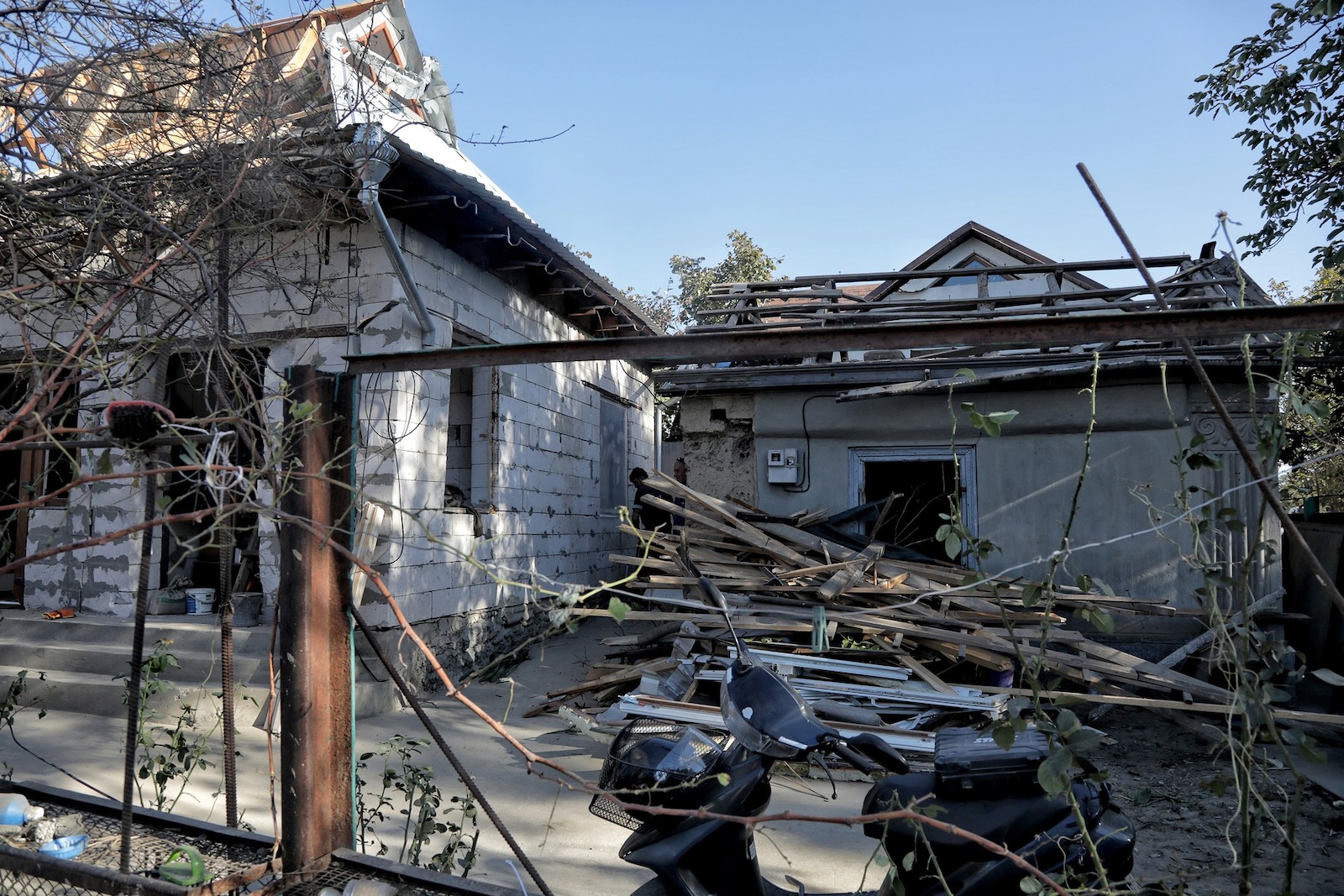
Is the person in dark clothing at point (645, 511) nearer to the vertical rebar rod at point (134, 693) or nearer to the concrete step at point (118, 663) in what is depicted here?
the concrete step at point (118, 663)

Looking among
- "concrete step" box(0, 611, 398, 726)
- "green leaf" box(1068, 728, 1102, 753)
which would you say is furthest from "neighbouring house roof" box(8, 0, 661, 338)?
"green leaf" box(1068, 728, 1102, 753)

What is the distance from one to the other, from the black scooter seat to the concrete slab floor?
652mm

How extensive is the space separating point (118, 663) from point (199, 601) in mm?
1088

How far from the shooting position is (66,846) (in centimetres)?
272

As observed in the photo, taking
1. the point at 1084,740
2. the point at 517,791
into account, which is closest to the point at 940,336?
the point at 1084,740

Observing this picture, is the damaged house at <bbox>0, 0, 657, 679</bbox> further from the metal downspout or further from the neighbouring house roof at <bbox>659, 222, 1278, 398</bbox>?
the neighbouring house roof at <bbox>659, 222, 1278, 398</bbox>

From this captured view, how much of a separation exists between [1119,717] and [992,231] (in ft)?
36.6

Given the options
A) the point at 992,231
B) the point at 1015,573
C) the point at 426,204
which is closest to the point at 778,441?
the point at 1015,573

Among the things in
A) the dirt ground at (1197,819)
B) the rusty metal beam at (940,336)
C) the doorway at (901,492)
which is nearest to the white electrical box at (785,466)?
the doorway at (901,492)

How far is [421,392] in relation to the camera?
761cm

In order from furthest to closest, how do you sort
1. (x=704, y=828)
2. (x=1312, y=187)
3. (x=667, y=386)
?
1. (x=667, y=386)
2. (x=1312, y=187)
3. (x=704, y=828)

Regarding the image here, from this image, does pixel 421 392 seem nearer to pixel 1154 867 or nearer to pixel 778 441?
pixel 778 441

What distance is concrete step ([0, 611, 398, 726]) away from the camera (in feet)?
20.6

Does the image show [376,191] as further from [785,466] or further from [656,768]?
[656,768]
